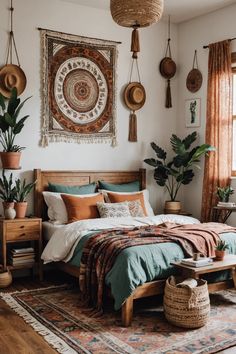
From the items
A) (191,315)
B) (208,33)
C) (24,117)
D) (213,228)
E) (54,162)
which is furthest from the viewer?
(208,33)

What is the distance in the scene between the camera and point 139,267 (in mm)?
3658

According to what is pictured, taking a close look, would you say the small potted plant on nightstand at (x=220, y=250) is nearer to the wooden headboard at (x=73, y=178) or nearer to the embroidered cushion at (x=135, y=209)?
the embroidered cushion at (x=135, y=209)

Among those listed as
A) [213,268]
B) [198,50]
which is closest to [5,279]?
[213,268]

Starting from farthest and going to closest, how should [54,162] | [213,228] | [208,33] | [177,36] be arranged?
[177,36] < [208,33] < [54,162] < [213,228]

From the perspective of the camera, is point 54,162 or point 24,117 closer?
point 24,117

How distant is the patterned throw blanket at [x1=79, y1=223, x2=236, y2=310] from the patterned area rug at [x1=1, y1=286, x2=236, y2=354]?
0.23 m

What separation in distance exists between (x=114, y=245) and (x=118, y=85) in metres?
2.75

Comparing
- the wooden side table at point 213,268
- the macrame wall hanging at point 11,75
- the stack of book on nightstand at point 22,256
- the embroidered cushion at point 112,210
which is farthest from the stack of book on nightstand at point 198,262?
→ the macrame wall hanging at point 11,75

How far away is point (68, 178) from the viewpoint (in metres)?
5.45

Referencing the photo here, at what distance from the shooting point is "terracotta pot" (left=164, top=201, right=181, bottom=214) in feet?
19.5

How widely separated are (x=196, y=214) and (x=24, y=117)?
277 cm

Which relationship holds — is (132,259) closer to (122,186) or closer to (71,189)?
(71,189)

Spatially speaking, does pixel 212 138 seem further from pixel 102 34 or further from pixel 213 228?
pixel 102 34

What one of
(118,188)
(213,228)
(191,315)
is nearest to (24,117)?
(118,188)
